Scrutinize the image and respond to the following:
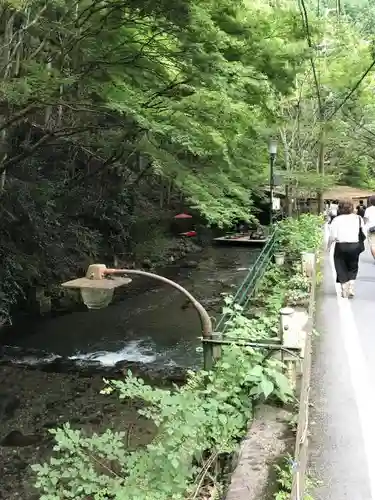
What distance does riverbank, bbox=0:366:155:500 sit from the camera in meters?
→ 8.02

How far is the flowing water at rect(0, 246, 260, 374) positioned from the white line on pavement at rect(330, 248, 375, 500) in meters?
3.50

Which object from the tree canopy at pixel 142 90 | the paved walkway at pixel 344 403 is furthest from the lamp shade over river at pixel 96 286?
the tree canopy at pixel 142 90

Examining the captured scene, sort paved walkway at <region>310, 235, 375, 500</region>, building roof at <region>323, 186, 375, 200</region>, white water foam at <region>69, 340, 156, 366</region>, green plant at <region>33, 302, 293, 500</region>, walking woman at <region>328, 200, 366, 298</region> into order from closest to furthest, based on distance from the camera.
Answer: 1. green plant at <region>33, 302, 293, 500</region>
2. paved walkway at <region>310, 235, 375, 500</region>
3. walking woman at <region>328, 200, 366, 298</region>
4. white water foam at <region>69, 340, 156, 366</region>
5. building roof at <region>323, 186, 375, 200</region>

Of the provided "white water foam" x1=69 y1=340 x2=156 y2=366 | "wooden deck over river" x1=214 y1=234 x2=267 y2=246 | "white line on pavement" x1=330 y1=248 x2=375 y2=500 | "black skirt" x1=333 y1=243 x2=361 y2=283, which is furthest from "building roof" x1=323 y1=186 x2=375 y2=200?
"white line on pavement" x1=330 y1=248 x2=375 y2=500

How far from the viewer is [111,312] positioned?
677 inches

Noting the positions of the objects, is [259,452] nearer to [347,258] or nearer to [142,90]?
[347,258]

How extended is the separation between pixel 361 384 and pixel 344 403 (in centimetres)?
53

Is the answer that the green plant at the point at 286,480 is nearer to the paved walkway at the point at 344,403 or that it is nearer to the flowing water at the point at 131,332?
the paved walkway at the point at 344,403

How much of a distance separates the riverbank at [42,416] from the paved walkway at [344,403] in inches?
125

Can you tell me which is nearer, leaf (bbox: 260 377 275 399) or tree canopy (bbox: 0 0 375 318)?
leaf (bbox: 260 377 275 399)

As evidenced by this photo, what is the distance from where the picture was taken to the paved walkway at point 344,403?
164 inches

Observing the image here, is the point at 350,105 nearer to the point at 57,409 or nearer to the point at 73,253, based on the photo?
the point at 73,253

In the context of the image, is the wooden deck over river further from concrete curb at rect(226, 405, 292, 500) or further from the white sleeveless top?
concrete curb at rect(226, 405, 292, 500)

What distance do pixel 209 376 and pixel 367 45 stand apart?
22024mm
